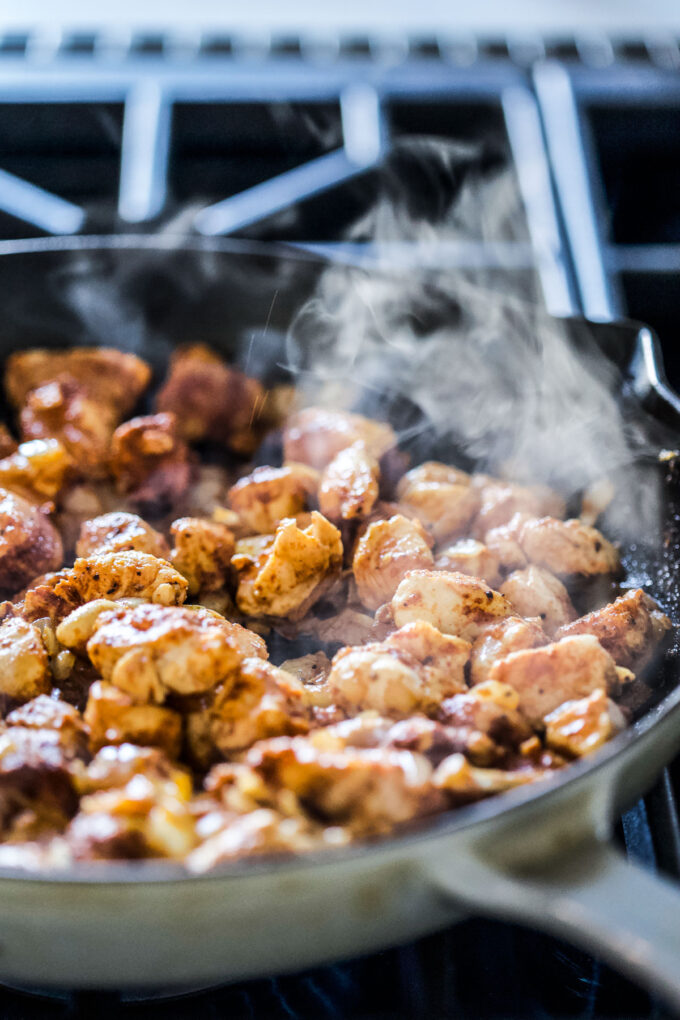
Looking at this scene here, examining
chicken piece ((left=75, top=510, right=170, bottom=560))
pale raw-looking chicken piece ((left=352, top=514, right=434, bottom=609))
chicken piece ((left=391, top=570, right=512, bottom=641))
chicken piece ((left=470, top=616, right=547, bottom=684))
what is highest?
chicken piece ((left=75, top=510, right=170, bottom=560))

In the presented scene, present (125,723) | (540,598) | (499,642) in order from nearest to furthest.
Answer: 1. (125,723)
2. (499,642)
3. (540,598)

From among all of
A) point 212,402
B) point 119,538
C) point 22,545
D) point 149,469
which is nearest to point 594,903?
point 119,538

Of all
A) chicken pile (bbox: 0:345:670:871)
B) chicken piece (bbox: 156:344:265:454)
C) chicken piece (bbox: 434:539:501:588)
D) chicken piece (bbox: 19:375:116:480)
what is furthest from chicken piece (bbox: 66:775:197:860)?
chicken piece (bbox: 156:344:265:454)

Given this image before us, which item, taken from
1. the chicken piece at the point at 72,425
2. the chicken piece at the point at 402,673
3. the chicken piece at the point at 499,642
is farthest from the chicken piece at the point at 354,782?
the chicken piece at the point at 72,425

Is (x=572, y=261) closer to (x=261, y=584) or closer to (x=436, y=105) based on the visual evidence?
(x=436, y=105)

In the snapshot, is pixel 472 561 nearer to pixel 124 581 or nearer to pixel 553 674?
pixel 553 674

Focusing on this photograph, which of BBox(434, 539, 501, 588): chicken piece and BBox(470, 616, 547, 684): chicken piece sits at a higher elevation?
BBox(434, 539, 501, 588): chicken piece

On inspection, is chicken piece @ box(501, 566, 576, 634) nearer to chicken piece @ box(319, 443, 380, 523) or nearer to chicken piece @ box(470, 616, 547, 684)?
chicken piece @ box(470, 616, 547, 684)
